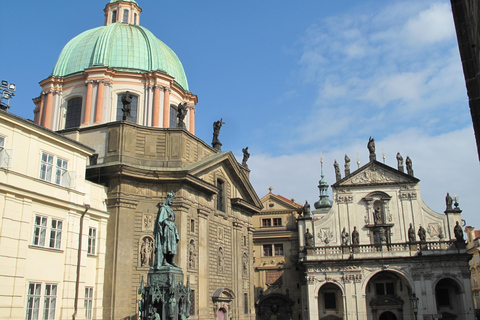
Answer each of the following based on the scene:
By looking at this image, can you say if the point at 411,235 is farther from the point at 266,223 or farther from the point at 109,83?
the point at 109,83

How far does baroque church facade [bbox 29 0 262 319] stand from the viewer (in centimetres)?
2522

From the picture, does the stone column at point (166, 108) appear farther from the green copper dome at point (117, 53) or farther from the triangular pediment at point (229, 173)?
the triangular pediment at point (229, 173)

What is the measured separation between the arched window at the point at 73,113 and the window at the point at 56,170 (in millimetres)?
11415

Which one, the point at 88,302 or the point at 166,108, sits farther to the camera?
the point at 166,108

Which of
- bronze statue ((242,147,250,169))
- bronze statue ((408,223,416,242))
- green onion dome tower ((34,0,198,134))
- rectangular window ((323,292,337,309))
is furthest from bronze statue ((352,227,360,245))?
green onion dome tower ((34,0,198,134))

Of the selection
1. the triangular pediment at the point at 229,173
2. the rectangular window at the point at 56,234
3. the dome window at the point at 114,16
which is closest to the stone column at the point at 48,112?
the dome window at the point at 114,16

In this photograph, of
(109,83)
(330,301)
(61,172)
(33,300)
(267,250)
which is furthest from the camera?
(267,250)

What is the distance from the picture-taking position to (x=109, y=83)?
106 ft

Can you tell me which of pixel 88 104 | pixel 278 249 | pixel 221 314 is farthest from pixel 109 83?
pixel 278 249

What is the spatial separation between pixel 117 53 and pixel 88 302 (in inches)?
717

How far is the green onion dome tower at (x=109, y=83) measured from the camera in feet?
106

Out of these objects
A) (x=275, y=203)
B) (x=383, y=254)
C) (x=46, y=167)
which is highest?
(x=275, y=203)

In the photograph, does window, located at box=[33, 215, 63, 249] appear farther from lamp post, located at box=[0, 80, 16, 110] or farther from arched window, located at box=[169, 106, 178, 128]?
arched window, located at box=[169, 106, 178, 128]

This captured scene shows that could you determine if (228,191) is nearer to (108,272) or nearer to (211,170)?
(211,170)
